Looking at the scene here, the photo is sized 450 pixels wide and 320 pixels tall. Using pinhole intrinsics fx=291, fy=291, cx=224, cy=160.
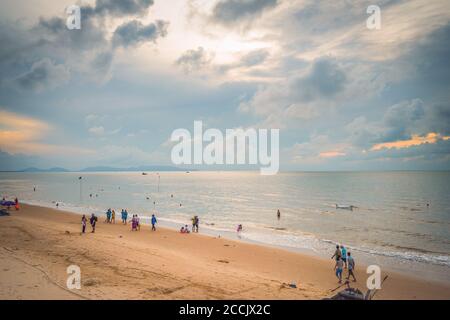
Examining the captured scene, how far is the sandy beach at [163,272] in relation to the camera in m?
12.3

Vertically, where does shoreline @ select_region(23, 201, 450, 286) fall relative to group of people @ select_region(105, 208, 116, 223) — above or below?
below

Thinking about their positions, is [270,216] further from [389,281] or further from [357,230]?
[389,281]

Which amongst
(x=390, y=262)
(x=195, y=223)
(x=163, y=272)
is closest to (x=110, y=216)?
(x=195, y=223)

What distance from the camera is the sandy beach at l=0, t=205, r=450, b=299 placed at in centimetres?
1233

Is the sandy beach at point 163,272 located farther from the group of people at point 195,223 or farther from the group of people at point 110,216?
the group of people at point 110,216

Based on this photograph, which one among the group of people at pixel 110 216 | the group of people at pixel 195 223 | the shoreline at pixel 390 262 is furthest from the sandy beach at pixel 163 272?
the group of people at pixel 110 216

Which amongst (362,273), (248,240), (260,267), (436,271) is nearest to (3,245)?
(260,267)

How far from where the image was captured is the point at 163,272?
15.4 m

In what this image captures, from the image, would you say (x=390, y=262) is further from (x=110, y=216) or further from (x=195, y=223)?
(x=110, y=216)

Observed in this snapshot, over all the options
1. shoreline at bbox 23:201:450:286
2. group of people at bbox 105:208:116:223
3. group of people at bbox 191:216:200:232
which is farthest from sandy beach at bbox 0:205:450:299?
group of people at bbox 105:208:116:223

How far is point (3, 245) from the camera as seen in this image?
64.1ft

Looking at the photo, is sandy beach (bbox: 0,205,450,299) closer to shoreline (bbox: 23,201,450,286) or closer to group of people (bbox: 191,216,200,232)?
shoreline (bbox: 23,201,450,286)
